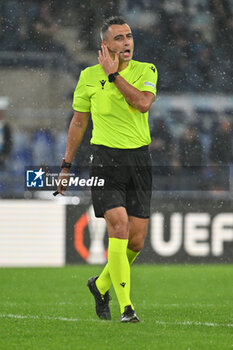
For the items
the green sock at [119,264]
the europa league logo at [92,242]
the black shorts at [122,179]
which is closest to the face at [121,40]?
the black shorts at [122,179]

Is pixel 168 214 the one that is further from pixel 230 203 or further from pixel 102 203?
pixel 102 203

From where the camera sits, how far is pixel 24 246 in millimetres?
9047

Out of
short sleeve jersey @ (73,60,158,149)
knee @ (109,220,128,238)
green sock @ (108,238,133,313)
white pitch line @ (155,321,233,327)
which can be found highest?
short sleeve jersey @ (73,60,158,149)

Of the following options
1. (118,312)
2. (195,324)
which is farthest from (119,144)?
(118,312)

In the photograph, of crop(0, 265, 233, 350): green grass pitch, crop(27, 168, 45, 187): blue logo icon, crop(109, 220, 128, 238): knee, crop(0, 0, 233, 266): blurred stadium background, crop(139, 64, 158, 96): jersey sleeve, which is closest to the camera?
crop(0, 265, 233, 350): green grass pitch

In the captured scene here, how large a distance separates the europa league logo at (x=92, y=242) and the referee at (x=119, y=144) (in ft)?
13.9

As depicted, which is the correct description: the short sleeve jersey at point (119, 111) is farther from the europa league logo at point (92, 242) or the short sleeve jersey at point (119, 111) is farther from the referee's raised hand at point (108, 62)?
the europa league logo at point (92, 242)

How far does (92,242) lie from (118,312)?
371 centimetres

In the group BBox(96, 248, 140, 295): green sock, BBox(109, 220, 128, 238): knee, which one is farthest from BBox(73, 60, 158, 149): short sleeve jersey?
BBox(96, 248, 140, 295): green sock

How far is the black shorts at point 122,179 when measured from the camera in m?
4.36

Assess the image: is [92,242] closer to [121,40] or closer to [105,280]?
[105,280]

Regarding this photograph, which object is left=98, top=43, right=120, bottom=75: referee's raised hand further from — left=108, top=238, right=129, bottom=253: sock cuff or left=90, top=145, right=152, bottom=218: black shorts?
left=108, top=238, right=129, bottom=253: sock cuff

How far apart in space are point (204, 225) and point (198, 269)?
569 mm

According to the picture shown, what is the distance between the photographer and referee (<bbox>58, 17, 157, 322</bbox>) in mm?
4316
